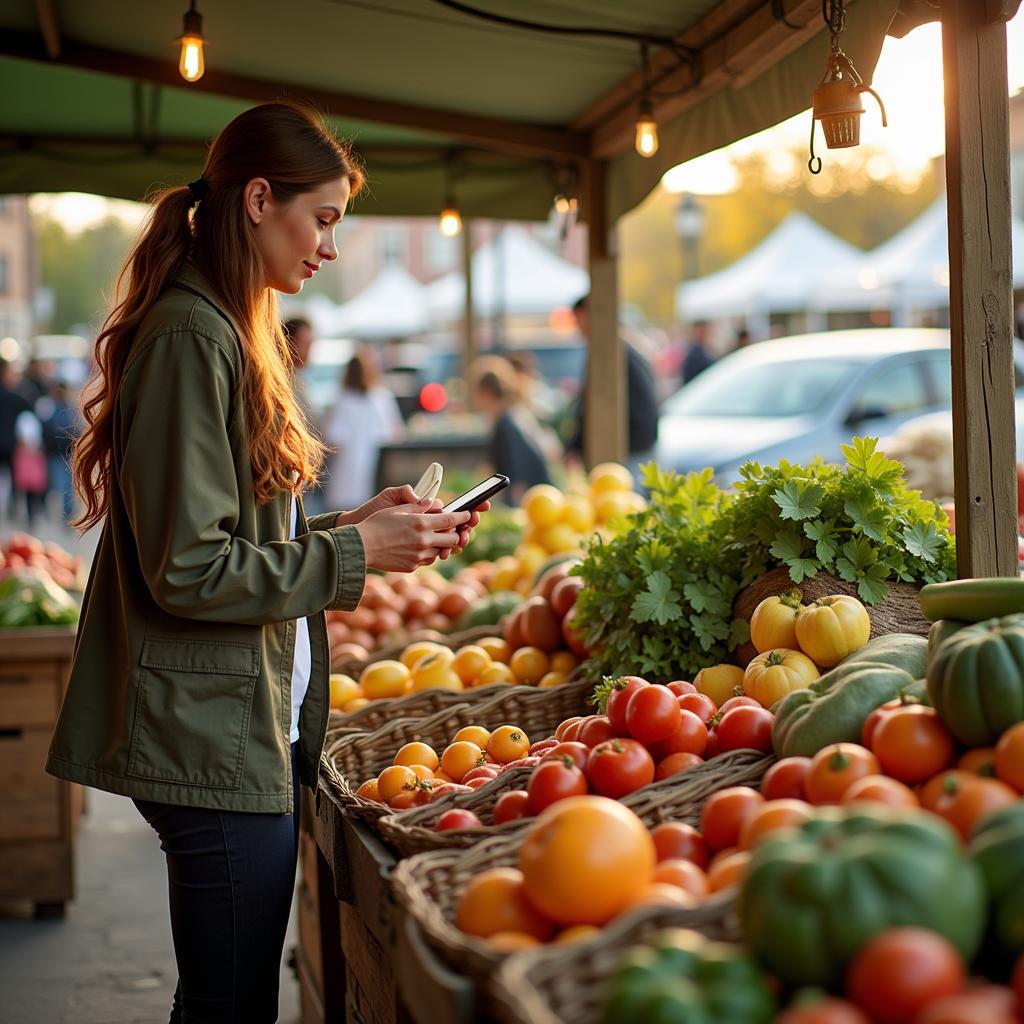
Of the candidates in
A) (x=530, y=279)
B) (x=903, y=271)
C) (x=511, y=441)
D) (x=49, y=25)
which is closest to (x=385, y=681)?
(x=49, y=25)

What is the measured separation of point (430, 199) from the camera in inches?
275

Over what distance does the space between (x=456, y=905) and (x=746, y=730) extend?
29.8 inches

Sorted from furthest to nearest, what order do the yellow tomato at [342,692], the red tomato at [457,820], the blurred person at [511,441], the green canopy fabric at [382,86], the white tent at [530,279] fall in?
the white tent at [530,279] → the blurred person at [511,441] → the green canopy fabric at [382,86] → the yellow tomato at [342,692] → the red tomato at [457,820]

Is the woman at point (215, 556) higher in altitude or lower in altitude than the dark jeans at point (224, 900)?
higher

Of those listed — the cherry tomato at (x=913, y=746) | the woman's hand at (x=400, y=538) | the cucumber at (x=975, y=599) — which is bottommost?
the cherry tomato at (x=913, y=746)

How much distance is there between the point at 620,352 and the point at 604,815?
4.96 metres

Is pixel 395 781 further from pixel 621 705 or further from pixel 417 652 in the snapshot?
pixel 417 652

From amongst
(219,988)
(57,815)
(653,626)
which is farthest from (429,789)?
(57,815)

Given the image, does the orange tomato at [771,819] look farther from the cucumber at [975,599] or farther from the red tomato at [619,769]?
the cucumber at [975,599]

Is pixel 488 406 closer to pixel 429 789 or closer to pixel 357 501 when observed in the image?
pixel 357 501

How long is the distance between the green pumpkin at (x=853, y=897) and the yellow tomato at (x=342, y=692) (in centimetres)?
246

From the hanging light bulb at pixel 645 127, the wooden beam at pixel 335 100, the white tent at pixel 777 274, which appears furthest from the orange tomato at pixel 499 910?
the white tent at pixel 777 274

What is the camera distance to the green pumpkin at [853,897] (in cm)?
142

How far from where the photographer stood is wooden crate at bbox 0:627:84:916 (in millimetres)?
4758
